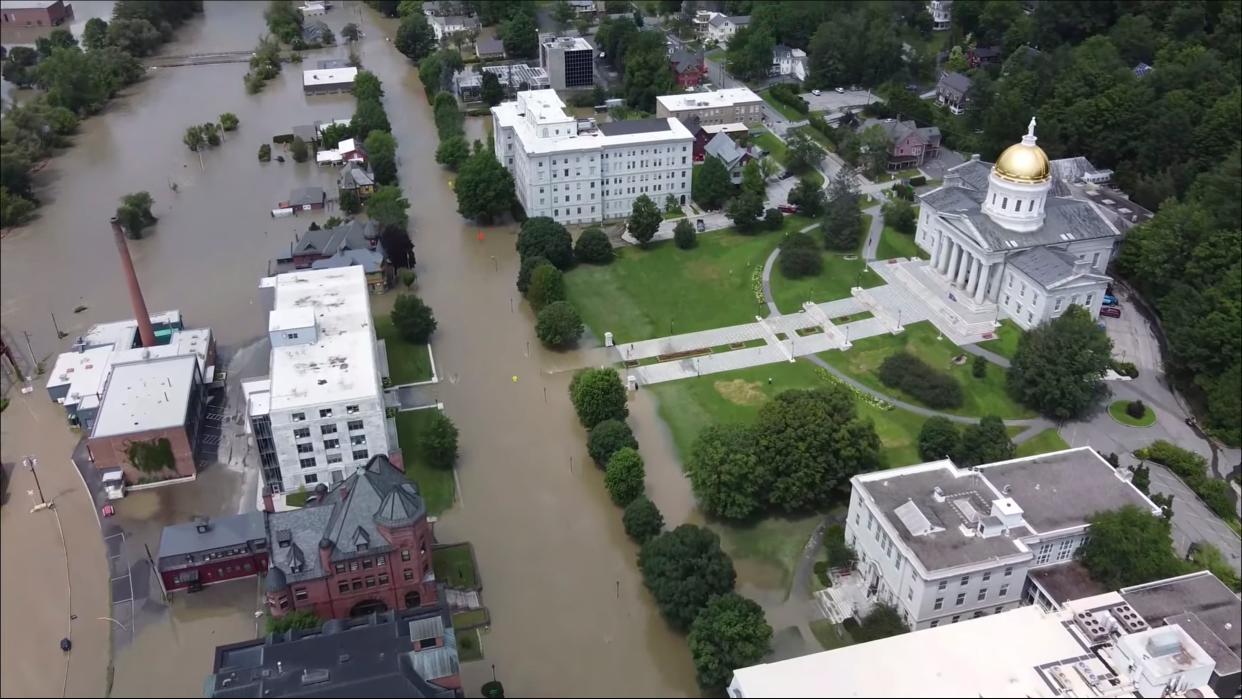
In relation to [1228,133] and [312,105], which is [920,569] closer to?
[1228,133]

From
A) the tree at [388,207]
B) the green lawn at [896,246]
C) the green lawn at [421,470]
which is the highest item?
the tree at [388,207]

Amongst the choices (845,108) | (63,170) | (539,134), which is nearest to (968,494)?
(539,134)

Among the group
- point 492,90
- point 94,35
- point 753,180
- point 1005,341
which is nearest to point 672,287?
point 753,180

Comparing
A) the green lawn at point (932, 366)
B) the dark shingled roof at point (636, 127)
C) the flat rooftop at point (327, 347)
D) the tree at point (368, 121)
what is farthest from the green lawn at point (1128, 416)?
the tree at point (368, 121)

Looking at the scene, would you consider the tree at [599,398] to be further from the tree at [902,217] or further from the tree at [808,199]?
the tree at [902,217]

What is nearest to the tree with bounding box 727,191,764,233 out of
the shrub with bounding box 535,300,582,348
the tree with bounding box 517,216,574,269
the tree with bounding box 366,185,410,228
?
the tree with bounding box 517,216,574,269
